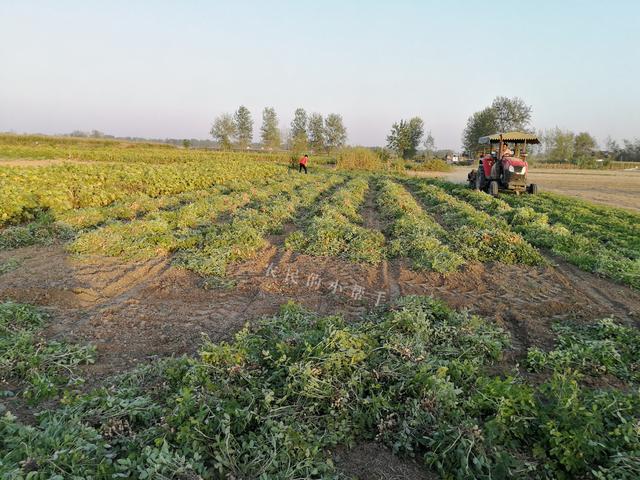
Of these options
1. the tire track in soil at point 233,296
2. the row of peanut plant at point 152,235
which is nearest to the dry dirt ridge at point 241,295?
the tire track in soil at point 233,296

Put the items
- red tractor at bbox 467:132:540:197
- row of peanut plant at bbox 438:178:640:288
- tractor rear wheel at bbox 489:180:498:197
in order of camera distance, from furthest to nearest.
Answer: tractor rear wheel at bbox 489:180:498:197 → red tractor at bbox 467:132:540:197 → row of peanut plant at bbox 438:178:640:288

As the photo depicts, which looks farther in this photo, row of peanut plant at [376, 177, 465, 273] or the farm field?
row of peanut plant at [376, 177, 465, 273]

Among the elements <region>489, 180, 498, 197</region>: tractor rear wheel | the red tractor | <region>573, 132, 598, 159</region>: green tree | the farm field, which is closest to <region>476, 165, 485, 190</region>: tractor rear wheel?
the red tractor

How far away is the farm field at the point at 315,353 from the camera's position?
9.59ft

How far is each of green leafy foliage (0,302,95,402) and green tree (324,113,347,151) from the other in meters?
63.5

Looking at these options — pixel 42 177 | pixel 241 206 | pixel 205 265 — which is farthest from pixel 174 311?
pixel 42 177

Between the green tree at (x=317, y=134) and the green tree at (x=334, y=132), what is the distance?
98 cm

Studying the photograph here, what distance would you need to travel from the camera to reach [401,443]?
10.4 ft

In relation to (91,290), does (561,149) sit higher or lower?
higher

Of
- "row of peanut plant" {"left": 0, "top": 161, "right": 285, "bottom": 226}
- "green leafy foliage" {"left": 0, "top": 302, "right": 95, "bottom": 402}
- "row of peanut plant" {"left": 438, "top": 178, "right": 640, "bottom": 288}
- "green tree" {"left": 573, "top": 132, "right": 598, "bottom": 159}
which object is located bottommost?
"green leafy foliage" {"left": 0, "top": 302, "right": 95, "bottom": 402}

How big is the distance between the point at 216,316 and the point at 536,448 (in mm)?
4092

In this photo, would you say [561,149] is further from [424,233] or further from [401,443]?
[401,443]

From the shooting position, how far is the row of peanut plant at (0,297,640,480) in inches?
110

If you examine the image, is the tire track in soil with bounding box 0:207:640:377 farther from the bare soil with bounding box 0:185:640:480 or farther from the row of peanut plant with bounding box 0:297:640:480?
the row of peanut plant with bounding box 0:297:640:480
